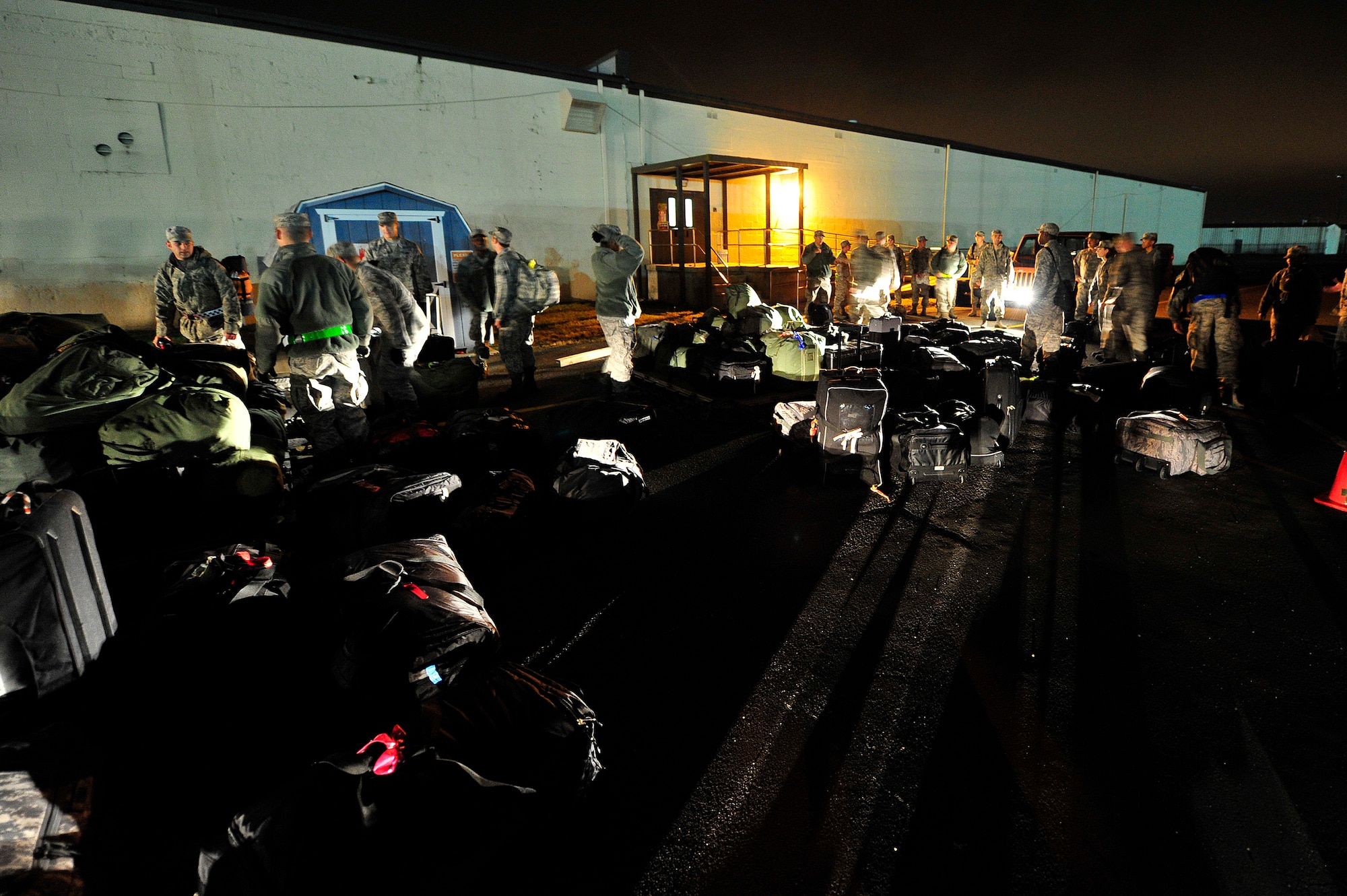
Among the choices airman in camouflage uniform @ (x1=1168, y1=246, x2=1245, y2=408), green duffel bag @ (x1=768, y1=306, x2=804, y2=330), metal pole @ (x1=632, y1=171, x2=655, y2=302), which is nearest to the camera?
airman in camouflage uniform @ (x1=1168, y1=246, x2=1245, y2=408)

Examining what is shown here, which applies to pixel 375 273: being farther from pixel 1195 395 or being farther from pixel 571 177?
pixel 571 177

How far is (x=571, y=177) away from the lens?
Answer: 15.7m

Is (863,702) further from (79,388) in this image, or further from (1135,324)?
(1135,324)

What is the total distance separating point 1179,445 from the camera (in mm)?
5371

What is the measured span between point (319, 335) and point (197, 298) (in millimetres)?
3158

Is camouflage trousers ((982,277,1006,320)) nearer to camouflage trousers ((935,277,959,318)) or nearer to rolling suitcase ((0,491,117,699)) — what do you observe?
camouflage trousers ((935,277,959,318))

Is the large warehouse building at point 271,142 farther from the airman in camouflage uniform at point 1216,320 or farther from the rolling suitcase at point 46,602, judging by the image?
the rolling suitcase at point 46,602

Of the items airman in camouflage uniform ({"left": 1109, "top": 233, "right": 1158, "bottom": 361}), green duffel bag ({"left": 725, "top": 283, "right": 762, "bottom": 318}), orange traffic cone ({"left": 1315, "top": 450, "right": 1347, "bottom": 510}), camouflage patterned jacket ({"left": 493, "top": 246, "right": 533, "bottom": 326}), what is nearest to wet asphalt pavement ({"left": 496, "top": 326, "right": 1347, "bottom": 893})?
orange traffic cone ({"left": 1315, "top": 450, "right": 1347, "bottom": 510})

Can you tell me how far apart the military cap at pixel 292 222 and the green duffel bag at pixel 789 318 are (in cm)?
574

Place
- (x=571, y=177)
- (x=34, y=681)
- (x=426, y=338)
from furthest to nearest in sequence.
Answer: (x=571, y=177) → (x=426, y=338) → (x=34, y=681)

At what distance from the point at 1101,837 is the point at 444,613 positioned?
245 centimetres

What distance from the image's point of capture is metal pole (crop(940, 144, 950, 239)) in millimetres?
25875

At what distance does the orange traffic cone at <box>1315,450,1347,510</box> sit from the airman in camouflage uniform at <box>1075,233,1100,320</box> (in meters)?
6.19

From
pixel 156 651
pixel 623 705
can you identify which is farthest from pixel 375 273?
pixel 623 705
